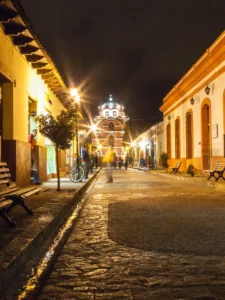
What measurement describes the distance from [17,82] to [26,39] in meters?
1.37

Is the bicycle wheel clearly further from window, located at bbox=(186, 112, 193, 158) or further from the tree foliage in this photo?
window, located at bbox=(186, 112, 193, 158)

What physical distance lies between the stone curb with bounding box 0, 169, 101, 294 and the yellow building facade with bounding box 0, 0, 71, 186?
15.0 ft

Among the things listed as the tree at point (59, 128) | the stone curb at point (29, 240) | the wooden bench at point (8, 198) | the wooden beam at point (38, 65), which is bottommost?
the stone curb at point (29, 240)

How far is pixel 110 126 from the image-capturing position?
87625 millimetres

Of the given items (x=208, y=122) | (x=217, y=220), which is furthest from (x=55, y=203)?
(x=208, y=122)

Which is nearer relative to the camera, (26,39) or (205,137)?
(26,39)

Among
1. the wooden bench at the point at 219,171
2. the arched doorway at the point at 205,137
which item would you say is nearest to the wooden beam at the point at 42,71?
the wooden bench at the point at 219,171

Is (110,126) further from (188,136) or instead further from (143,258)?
(143,258)

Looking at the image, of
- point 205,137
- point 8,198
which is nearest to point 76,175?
point 205,137

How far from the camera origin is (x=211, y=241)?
575cm

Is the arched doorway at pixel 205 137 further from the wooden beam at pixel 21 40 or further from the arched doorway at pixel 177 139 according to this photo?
the wooden beam at pixel 21 40

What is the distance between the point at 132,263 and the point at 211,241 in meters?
1.54

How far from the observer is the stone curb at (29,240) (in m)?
4.00

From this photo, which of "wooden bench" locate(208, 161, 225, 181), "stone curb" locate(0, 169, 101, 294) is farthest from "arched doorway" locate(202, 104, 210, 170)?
"stone curb" locate(0, 169, 101, 294)
